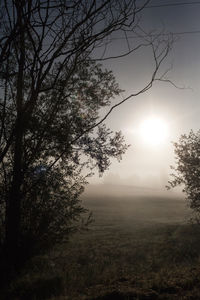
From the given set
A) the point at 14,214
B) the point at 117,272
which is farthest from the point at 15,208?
the point at 117,272

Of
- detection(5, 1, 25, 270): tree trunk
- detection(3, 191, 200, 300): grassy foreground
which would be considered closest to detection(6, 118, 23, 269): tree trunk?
detection(5, 1, 25, 270): tree trunk

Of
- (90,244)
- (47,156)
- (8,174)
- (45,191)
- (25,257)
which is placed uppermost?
(47,156)

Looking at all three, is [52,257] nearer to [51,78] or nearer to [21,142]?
[21,142]

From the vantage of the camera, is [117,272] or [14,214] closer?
[117,272]

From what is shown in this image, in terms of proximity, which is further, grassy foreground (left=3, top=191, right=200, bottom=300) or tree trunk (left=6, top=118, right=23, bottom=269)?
tree trunk (left=6, top=118, right=23, bottom=269)

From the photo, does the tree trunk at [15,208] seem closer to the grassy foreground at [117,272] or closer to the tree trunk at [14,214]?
the tree trunk at [14,214]

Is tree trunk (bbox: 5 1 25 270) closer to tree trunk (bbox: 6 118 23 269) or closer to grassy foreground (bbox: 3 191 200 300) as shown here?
tree trunk (bbox: 6 118 23 269)

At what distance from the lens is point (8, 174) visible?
12250 millimetres

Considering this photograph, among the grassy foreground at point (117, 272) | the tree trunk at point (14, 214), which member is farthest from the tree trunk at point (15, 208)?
the grassy foreground at point (117, 272)

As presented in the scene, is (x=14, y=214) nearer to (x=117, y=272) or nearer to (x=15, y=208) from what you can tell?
(x=15, y=208)

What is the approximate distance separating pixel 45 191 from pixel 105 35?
7.89 m

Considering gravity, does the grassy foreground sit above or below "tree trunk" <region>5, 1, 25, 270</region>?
below

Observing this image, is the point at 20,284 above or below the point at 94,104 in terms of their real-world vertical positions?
below

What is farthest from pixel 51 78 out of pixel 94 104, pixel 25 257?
pixel 25 257
